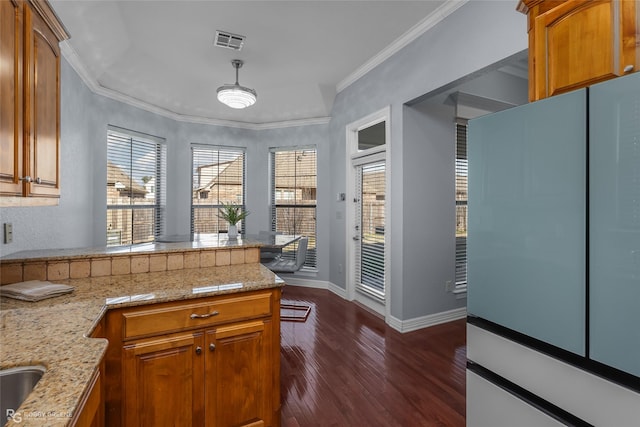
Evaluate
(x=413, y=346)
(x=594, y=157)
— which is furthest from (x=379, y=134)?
(x=594, y=157)

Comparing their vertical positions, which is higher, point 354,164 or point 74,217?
point 354,164

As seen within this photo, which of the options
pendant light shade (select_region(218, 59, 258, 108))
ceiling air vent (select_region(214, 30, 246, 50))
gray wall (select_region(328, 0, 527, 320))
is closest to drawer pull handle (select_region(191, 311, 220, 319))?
gray wall (select_region(328, 0, 527, 320))

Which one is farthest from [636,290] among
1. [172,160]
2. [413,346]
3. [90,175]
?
[172,160]

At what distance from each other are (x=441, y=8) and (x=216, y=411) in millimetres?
3362

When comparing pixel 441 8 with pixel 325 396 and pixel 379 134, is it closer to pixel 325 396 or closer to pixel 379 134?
pixel 379 134

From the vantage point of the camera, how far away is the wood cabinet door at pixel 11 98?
1161 mm

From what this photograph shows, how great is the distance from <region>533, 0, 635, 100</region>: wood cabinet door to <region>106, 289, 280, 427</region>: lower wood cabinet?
70.0 inches

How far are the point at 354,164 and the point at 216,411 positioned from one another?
3.23 m

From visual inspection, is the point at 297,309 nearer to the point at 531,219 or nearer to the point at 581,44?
the point at 531,219

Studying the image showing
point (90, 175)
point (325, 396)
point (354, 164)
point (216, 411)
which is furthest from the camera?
point (354, 164)

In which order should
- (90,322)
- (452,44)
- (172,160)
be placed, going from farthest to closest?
(172,160) < (452,44) < (90,322)

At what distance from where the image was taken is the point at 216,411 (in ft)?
5.32

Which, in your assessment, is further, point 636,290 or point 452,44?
point 452,44

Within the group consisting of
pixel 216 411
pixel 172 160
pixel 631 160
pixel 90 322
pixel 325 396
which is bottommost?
pixel 325 396
